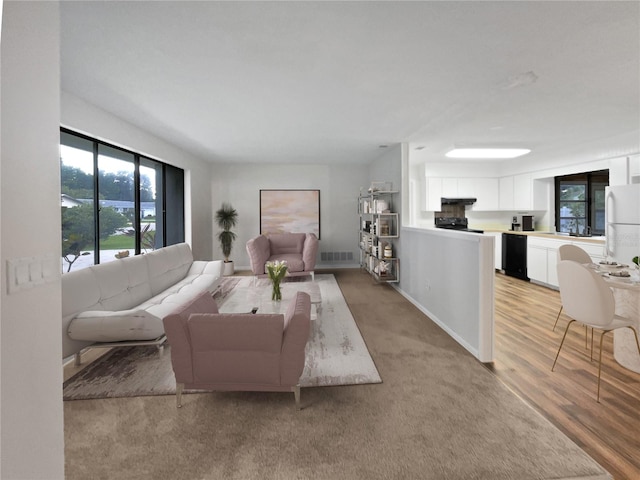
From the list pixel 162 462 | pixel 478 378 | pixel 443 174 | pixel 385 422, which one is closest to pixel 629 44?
pixel 478 378

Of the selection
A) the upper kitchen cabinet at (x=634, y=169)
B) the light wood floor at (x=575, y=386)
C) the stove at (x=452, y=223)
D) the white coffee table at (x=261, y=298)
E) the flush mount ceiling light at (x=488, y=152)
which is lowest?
the light wood floor at (x=575, y=386)

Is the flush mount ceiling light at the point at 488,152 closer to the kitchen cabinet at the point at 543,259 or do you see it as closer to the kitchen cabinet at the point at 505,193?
the kitchen cabinet at the point at 543,259

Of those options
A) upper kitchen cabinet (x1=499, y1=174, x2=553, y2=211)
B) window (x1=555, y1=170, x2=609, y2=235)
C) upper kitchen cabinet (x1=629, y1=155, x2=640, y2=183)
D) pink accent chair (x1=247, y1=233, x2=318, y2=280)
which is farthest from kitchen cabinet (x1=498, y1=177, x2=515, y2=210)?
pink accent chair (x1=247, y1=233, x2=318, y2=280)

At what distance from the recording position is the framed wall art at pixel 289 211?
7.53 meters

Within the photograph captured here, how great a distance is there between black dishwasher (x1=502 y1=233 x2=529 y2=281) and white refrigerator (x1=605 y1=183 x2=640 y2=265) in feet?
5.22

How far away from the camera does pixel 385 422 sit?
6.79ft

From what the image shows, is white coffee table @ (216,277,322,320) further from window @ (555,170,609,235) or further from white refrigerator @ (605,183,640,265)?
window @ (555,170,609,235)

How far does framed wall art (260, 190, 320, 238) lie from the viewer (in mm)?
7527

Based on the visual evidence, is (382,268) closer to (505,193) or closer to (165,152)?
(505,193)

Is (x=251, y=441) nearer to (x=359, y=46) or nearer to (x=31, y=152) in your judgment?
(x=31, y=152)

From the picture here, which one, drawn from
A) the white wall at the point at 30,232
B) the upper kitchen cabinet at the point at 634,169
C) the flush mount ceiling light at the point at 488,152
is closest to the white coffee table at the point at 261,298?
the white wall at the point at 30,232

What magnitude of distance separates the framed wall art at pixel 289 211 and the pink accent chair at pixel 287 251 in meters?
0.57

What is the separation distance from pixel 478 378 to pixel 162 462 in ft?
7.44

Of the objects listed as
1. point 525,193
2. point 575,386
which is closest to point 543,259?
point 525,193
